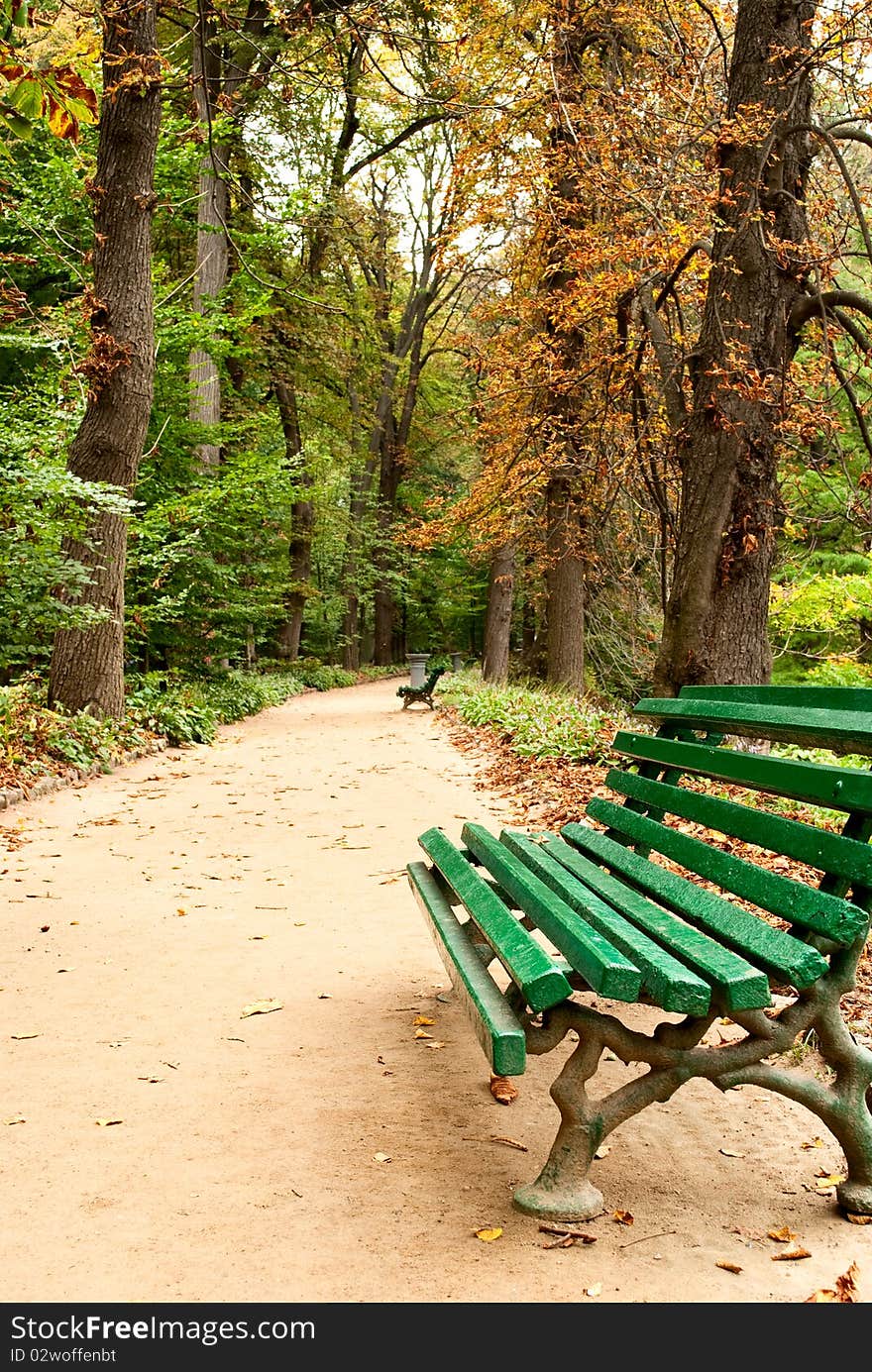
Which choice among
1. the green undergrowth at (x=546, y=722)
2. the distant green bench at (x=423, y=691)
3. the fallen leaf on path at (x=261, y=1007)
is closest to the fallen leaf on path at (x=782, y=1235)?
the fallen leaf on path at (x=261, y=1007)

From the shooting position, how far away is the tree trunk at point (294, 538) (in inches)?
934

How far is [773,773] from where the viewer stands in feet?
9.89

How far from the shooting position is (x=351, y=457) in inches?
1147

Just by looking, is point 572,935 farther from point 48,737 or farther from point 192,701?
point 192,701

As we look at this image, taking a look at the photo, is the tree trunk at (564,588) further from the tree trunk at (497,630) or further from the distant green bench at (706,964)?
the distant green bench at (706,964)

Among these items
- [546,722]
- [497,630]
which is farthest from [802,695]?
[497,630]

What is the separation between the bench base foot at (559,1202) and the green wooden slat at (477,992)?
0.95 ft

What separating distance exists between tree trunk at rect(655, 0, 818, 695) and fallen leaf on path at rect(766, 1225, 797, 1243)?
5.66 metres

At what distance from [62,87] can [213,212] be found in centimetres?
1397

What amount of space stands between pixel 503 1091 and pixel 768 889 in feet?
3.85

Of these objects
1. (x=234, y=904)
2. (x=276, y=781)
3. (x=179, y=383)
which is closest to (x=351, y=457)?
(x=179, y=383)

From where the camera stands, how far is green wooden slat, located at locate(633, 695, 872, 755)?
274 centimetres
